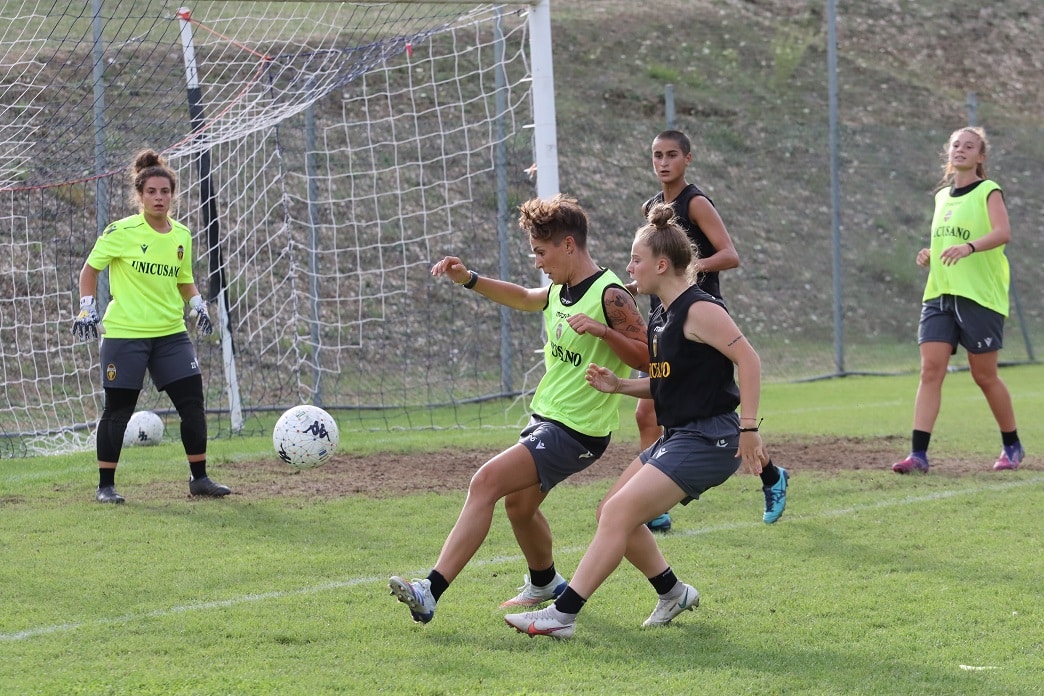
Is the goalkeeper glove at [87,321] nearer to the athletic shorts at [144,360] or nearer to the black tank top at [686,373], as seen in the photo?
the athletic shorts at [144,360]

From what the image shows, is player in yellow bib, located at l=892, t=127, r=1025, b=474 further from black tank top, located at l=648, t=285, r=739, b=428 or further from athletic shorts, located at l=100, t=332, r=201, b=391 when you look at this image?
athletic shorts, located at l=100, t=332, r=201, b=391

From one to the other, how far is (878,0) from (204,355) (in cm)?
2293

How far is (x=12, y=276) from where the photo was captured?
11859 mm


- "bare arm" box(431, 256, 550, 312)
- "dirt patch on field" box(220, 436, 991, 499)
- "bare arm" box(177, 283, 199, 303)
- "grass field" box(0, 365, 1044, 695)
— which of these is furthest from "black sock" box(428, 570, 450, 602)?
"bare arm" box(177, 283, 199, 303)

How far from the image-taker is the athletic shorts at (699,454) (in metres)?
4.66

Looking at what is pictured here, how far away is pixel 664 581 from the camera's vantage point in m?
4.86

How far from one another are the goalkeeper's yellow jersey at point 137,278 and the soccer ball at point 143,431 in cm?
236

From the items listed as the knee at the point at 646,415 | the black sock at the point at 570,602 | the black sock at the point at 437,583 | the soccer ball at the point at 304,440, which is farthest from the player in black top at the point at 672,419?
the soccer ball at the point at 304,440

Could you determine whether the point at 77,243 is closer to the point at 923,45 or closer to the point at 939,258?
the point at 939,258

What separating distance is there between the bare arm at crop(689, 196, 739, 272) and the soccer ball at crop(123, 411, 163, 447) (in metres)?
5.15

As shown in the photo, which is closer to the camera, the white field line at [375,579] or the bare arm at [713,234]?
the white field line at [375,579]

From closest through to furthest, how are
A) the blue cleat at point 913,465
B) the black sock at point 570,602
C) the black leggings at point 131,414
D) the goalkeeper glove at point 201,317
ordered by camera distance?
the black sock at point 570,602 → the black leggings at point 131,414 → the goalkeeper glove at point 201,317 → the blue cleat at point 913,465

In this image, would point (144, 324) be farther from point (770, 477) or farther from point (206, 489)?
point (770, 477)

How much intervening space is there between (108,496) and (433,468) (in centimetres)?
222
